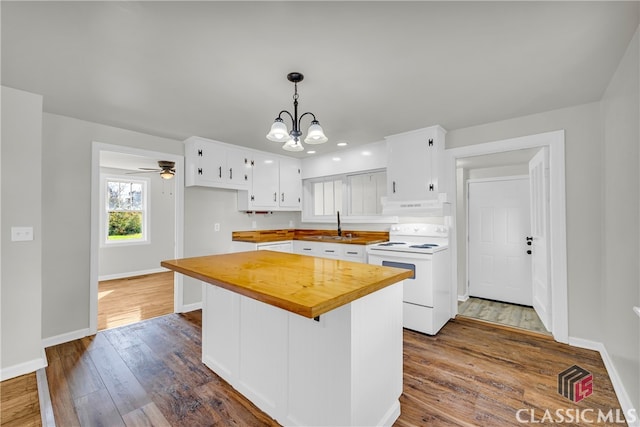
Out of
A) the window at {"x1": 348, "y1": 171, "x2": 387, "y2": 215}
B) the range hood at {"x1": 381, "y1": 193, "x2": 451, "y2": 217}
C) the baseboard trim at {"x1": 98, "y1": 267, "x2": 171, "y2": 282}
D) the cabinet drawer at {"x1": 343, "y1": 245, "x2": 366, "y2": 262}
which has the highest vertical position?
the window at {"x1": 348, "y1": 171, "x2": 387, "y2": 215}

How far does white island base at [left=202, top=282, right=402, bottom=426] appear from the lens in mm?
1382

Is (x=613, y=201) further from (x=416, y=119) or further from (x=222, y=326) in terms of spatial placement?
(x=222, y=326)

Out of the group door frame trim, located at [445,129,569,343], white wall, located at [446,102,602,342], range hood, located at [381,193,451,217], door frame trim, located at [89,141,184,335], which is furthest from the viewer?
range hood, located at [381,193,451,217]

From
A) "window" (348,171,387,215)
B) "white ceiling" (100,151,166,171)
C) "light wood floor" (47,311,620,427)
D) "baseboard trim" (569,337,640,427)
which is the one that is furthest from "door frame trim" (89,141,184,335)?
"baseboard trim" (569,337,640,427)

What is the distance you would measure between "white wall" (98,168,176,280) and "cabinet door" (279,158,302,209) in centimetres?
246

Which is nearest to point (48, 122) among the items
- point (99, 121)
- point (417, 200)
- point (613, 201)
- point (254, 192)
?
point (99, 121)

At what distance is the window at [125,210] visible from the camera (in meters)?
5.57

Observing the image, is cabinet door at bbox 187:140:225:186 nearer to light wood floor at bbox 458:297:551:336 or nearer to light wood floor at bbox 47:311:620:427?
light wood floor at bbox 47:311:620:427

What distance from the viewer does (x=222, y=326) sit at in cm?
213

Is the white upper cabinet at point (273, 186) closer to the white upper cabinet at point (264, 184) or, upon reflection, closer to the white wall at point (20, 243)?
the white upper cabinet at point (264, 184)

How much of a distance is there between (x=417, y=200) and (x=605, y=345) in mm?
2047

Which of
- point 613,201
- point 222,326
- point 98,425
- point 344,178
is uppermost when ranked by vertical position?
point 344,178

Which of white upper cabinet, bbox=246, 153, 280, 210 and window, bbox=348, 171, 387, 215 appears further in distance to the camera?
white upper cabinet, bbox=246, 153, 280, 210

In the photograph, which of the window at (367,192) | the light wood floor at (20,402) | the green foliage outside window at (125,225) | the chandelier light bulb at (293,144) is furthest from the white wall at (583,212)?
the green foliage outside window at (125,225)
